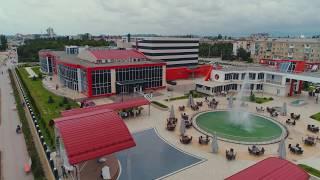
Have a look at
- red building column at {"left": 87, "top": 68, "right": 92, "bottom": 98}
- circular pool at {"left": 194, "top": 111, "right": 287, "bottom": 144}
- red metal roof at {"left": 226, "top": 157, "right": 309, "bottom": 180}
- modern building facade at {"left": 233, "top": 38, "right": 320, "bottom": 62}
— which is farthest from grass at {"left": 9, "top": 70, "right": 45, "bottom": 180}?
modern building facade at {"left": 233, "top": 38, "right": 320, "bottom": 62}

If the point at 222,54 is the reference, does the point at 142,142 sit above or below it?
below

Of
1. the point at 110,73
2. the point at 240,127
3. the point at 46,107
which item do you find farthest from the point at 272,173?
the point at 110,73

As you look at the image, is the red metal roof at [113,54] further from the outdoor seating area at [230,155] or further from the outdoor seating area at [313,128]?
the outdoor seating area at [313,128]

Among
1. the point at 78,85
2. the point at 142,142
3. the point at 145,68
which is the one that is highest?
the point at 145,68

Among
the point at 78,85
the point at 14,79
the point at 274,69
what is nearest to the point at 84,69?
the point at 78,85

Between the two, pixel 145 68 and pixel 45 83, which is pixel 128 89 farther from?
pixel 45 83

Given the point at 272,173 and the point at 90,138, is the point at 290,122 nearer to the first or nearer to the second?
the point at 272,173
